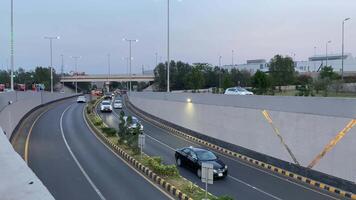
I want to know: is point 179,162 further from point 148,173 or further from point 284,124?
point 284,124

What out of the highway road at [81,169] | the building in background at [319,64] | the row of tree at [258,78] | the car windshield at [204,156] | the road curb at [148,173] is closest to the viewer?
the road curb at [148,173]

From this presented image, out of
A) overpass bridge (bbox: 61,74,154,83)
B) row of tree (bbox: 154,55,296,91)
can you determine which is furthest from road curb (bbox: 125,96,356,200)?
overpass bridge (bbox: 61,74,154,83)

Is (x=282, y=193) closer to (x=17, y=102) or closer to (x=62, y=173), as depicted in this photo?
(x=62, y=173)

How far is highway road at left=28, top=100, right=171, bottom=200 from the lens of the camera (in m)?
18.5

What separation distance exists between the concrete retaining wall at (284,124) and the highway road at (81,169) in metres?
8.34

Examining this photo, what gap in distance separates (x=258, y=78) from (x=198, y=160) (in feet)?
115

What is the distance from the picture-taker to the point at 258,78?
56.8m

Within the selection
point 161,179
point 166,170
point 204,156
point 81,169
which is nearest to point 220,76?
point 204,156

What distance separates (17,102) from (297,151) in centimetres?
2799

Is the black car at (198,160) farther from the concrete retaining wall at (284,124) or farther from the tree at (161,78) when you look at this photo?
the tree at (161,78)

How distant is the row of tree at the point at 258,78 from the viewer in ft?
180

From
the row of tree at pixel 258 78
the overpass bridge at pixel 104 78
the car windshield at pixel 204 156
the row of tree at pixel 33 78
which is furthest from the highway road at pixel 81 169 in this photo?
the overpass bridge at pixel 104 78

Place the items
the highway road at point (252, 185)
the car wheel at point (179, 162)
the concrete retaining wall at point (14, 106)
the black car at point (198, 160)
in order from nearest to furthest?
the highway road at point (252, 185)
the black car at point (198, 160)
the car wheel at point (179, 162)
the concrete retaining wall at point (14, 106)

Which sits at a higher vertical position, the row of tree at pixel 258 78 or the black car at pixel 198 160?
the row of tree at pixel 258 78
